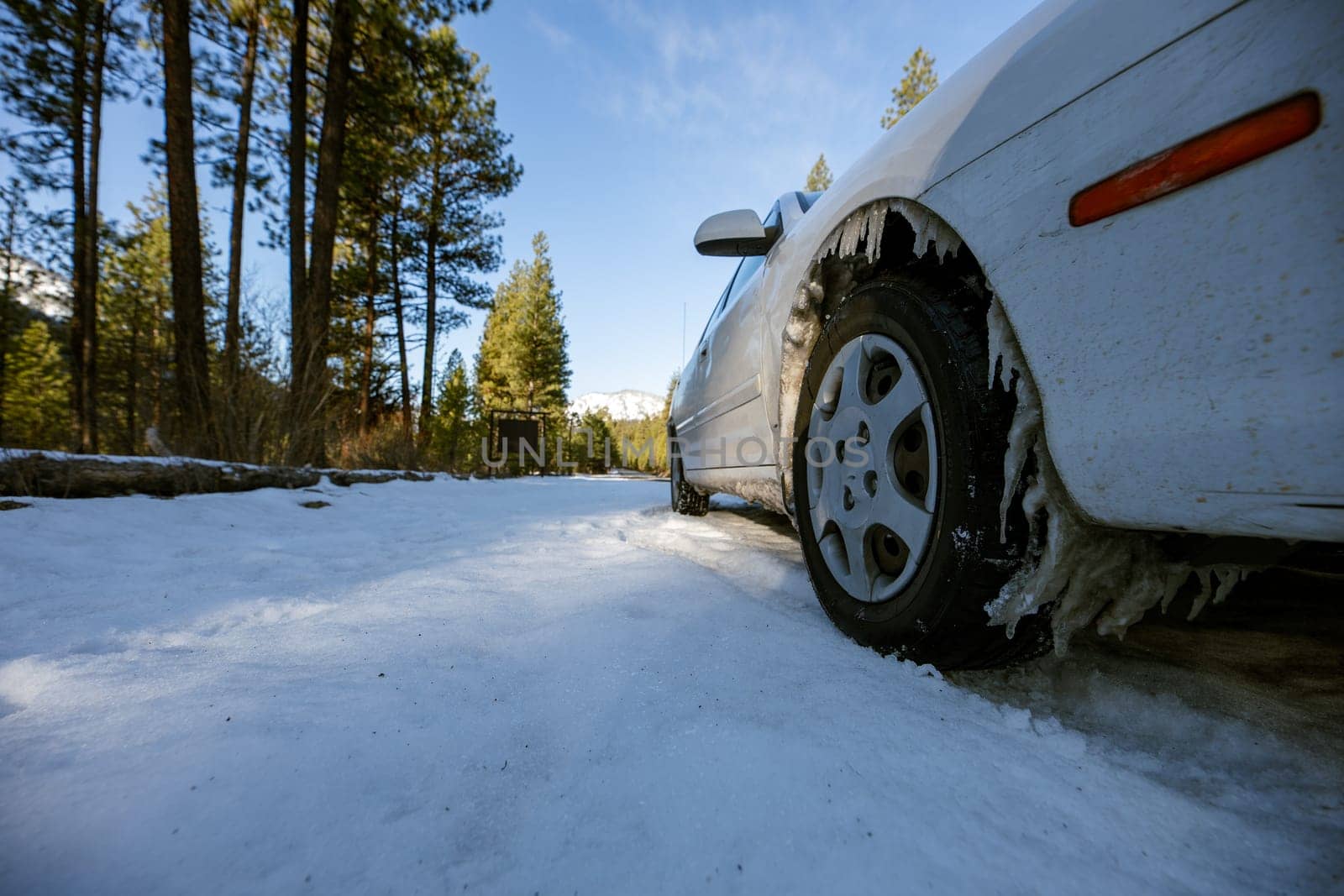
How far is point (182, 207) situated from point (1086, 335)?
7901mm

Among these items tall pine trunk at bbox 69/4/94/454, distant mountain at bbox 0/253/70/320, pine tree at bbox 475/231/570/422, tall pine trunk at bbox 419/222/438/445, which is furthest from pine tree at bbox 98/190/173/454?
pine tree at bbox 475/231/570/422

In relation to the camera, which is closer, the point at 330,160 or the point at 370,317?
the point at 330,160

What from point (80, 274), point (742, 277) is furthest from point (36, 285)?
point (742, 277)

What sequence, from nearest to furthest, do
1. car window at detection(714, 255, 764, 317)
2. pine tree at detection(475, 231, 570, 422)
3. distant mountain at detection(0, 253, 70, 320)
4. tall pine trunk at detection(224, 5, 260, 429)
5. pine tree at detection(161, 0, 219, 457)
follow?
car window at detection(714, 255, 764, 317) < pine tree at detection(161, 0, 219, 457) < tall pine trunk at detection(224, 5, 260, 429) < distant mountain at detection(0, 253, 70, 320) < pine tree at detection(475, 231, 570, 422)

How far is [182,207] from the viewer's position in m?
5.52

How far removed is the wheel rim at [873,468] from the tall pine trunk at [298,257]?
18.8ft

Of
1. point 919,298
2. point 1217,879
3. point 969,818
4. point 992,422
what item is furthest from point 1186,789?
point 919,298

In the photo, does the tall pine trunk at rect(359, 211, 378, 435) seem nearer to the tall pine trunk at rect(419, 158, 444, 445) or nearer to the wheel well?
the tall pine trunk at rect(419, 158, 444, 445)

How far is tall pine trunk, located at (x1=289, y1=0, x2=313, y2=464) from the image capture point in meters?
5.35

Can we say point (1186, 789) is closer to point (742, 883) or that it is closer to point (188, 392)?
point (742, 883)

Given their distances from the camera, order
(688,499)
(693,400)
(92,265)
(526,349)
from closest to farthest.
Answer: (693,400), (688,499), (92,265), (526,349)

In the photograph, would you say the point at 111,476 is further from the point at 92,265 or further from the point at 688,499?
the point at 92,265

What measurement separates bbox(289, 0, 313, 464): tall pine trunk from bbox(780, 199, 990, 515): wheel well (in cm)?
551

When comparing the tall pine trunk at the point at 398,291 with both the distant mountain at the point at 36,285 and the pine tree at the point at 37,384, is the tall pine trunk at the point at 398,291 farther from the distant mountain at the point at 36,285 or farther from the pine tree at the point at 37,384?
the pine tree at the point at 37,384
